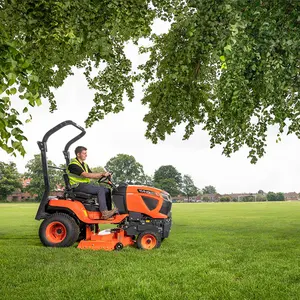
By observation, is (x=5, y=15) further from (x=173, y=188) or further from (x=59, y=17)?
(x=173, y=188)

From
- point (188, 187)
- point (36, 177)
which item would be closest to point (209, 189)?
point (188, 187)

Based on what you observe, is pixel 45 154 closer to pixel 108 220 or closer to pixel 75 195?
pixel 75 195

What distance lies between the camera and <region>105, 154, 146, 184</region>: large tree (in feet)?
340

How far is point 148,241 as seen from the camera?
8.96 m

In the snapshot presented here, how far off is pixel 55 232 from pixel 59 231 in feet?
0.33

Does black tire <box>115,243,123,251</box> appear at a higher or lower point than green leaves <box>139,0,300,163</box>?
lower

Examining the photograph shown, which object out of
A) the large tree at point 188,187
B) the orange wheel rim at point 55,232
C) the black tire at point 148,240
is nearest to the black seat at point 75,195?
the orange wheel rim at point 55,232

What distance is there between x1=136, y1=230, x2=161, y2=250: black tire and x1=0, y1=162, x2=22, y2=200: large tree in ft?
288

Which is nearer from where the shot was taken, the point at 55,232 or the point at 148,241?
the point at 148,241

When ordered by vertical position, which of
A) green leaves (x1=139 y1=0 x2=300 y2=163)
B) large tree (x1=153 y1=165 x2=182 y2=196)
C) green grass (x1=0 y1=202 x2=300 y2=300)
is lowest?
green grass (x1=0 y1=202 x2=300 y2=300)

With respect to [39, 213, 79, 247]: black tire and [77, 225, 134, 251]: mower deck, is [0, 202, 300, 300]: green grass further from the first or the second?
[39, 213, 79, 247]: black tire

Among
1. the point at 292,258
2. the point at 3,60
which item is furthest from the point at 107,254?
the point at 3,60

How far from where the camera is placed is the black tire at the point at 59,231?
8.98 m

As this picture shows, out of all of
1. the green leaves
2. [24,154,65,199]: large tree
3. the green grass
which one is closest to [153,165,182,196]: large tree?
[24,154,65,199]: large tree
